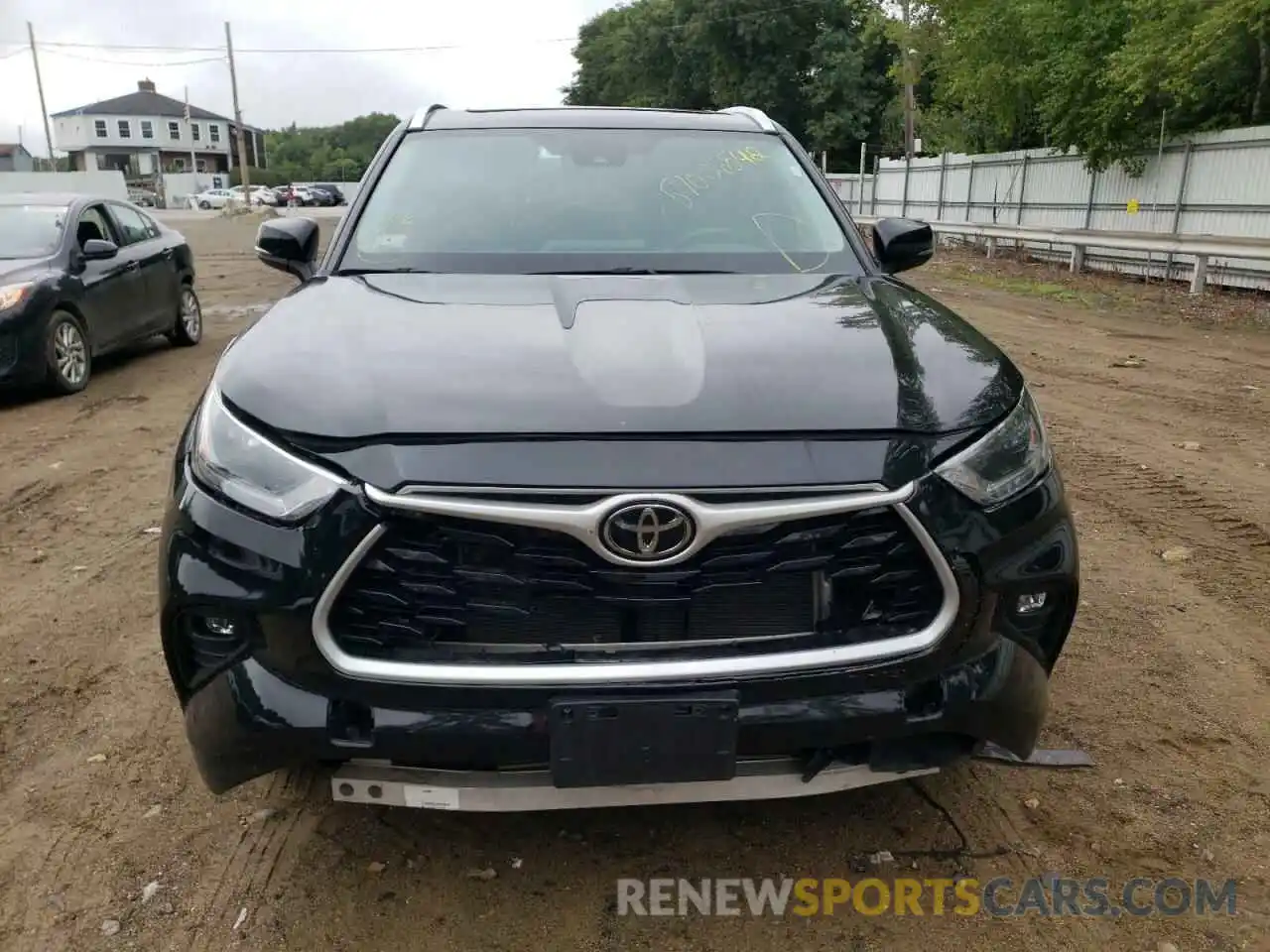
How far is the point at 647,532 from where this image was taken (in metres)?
1.96

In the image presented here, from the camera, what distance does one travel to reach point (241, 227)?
3155 centimetres

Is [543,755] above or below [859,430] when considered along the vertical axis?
below

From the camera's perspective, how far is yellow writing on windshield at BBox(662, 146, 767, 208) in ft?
A: 11.6

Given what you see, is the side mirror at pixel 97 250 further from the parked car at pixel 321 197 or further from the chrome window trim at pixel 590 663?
the parked car at pixel 321 197

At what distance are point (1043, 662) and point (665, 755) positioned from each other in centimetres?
89

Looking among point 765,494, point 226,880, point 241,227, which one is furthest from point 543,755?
point 241,227

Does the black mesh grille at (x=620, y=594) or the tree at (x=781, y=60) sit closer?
the black mesh grille at (x=620, y=594)

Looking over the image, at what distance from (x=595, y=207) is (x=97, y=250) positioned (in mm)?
6297

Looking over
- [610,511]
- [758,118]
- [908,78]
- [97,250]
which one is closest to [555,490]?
[610,511]

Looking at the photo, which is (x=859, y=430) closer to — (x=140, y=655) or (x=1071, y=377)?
(x=140, y=655)

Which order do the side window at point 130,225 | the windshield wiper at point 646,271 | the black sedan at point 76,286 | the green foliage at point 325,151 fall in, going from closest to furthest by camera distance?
the windshield wiper at point 646,271 → the black sedan at point 76,286 → the side window at point 130,225 → the green foliage at point 325,151

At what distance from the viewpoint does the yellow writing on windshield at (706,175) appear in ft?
11.6

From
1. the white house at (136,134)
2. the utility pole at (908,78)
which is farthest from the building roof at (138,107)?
the utility pole at (908,78)

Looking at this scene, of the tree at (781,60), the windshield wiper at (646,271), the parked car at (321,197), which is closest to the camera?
the windshield wiper at (646,271)
